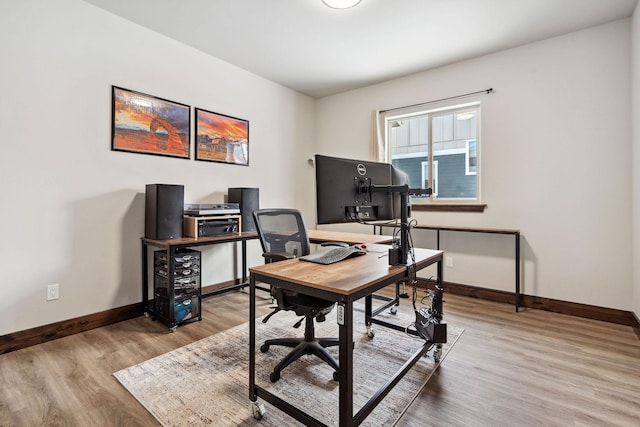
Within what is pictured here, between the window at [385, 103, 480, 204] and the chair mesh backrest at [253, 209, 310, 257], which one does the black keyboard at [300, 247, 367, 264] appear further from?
the window at [385, 103, 480, 204]

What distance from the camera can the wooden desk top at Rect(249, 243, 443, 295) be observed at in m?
1.26

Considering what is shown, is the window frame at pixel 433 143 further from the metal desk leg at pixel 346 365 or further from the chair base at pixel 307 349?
the metal desk leg at pixel 346 365

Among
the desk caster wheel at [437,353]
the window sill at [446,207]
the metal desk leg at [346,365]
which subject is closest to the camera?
the metal desk leg at [346,365]

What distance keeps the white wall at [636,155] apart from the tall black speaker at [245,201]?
3.42m

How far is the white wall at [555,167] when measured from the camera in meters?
2.71

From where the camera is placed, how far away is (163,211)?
2.66 m

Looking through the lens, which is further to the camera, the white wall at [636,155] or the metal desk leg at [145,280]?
the metal desk leg at [145,280]

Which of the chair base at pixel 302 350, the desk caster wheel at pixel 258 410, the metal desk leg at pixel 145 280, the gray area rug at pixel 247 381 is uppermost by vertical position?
the metal desk leg at pixel 145 280

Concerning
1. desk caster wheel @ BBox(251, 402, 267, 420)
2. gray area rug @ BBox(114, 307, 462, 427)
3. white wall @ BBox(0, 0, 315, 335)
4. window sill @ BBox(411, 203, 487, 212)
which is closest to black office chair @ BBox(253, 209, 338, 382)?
gray area rug @ BBox(114, 307, 462, 427)

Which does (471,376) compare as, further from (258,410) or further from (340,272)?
(258,410)

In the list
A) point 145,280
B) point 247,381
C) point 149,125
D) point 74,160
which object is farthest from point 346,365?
point 149,125

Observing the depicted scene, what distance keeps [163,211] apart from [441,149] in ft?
10.3

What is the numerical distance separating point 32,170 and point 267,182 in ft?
7.73

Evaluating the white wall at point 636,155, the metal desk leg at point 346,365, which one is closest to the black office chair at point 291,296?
the metal desk leg at point 346,365
